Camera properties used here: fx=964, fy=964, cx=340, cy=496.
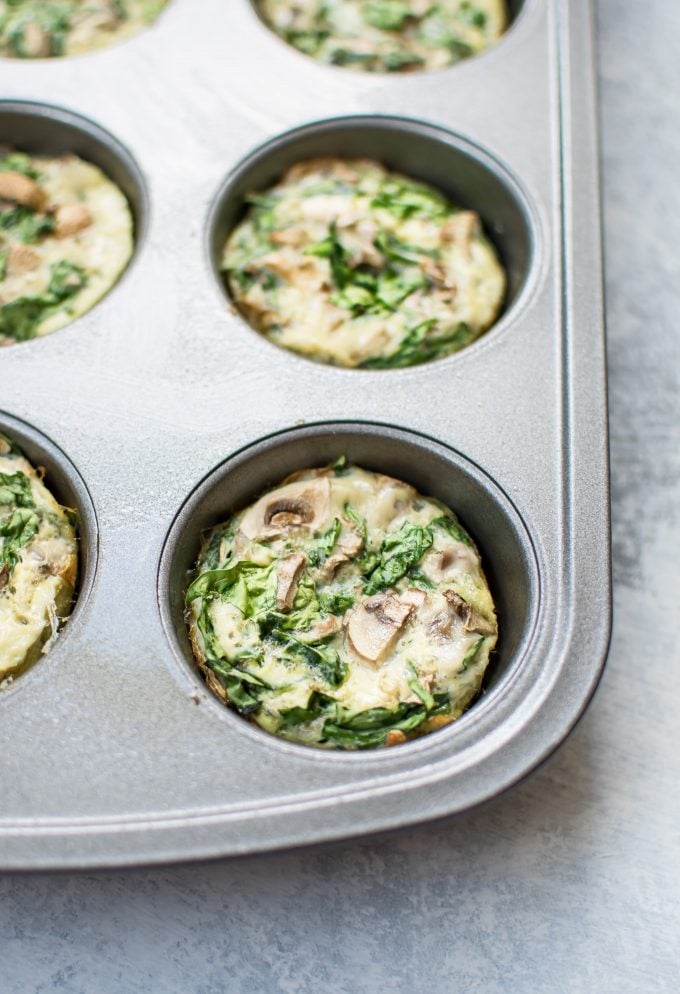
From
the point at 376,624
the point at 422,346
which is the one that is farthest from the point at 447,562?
the point at 422,346

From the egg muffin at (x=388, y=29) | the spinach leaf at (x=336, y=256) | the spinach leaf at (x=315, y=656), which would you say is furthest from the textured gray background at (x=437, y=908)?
the egg muffin at (x=388, y=29)

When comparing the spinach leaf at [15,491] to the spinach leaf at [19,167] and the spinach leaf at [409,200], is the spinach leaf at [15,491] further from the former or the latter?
the spinach leaf at [409,200]

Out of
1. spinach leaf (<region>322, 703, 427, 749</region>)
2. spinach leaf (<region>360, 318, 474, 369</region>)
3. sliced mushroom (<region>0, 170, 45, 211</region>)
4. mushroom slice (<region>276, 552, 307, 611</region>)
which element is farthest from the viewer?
sliced mushroom (<region>0, 170, 45, 211</region>)

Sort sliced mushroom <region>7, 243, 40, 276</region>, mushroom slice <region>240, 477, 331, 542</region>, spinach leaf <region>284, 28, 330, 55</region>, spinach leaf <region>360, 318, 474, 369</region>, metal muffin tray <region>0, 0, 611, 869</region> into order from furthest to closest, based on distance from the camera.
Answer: spinach leaf <region>284, 28, 330, 55</region>
sliced mushroom <region>7, 243, 40, 276</region>
spinach leaf <region>360, 318, 474, 369</region>
mushroom slice <region>240, 477, 331, 542</region>
metal muffin tray <region>0, 0, 611, 869</region>

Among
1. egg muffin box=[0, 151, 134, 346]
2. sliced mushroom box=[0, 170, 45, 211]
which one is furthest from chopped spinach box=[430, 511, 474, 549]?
sliced mushroom box=[0, 170, 45, 211]

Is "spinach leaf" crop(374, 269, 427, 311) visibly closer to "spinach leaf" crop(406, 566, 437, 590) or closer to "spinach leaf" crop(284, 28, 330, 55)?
"spinach leaf" crop(406, 566, 437, 590)

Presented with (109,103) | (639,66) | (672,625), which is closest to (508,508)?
(672,625)

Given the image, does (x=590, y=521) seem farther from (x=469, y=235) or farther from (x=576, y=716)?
(x=469, y=235)

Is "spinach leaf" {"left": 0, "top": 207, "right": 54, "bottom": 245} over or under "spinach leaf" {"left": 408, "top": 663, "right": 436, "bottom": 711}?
over
